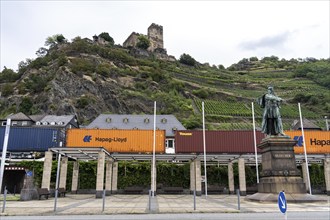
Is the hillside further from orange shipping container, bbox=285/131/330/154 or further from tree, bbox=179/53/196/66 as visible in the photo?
orange shipping container, bbox=285/131/330/154

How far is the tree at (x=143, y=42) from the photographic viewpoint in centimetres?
13912

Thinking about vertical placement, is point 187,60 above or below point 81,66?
above

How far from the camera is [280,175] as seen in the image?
53.6 ft

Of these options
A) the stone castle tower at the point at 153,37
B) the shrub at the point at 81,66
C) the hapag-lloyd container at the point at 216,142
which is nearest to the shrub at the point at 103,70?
the shrub at the point at 81,66

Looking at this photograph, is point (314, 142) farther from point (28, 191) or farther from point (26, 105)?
point (26, 105)

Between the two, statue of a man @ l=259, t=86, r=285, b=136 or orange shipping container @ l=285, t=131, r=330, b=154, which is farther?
orange shipping container @ l=285, t=131, r=330, b=154

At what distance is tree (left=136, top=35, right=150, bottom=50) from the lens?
139 metres

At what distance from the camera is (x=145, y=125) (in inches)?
2015

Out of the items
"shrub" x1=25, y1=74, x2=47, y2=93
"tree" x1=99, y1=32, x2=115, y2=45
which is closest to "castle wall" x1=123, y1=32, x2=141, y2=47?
"tree" x1=99, y1=32, x2=115, y2=45

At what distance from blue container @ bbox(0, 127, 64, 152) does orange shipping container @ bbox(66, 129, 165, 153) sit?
31.5 ft

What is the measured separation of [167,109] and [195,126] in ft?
46.7

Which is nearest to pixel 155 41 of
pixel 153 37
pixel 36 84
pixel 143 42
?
pixel 153 37

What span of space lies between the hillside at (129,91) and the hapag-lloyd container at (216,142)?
34927mm

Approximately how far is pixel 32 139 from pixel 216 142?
24412 millimetres
